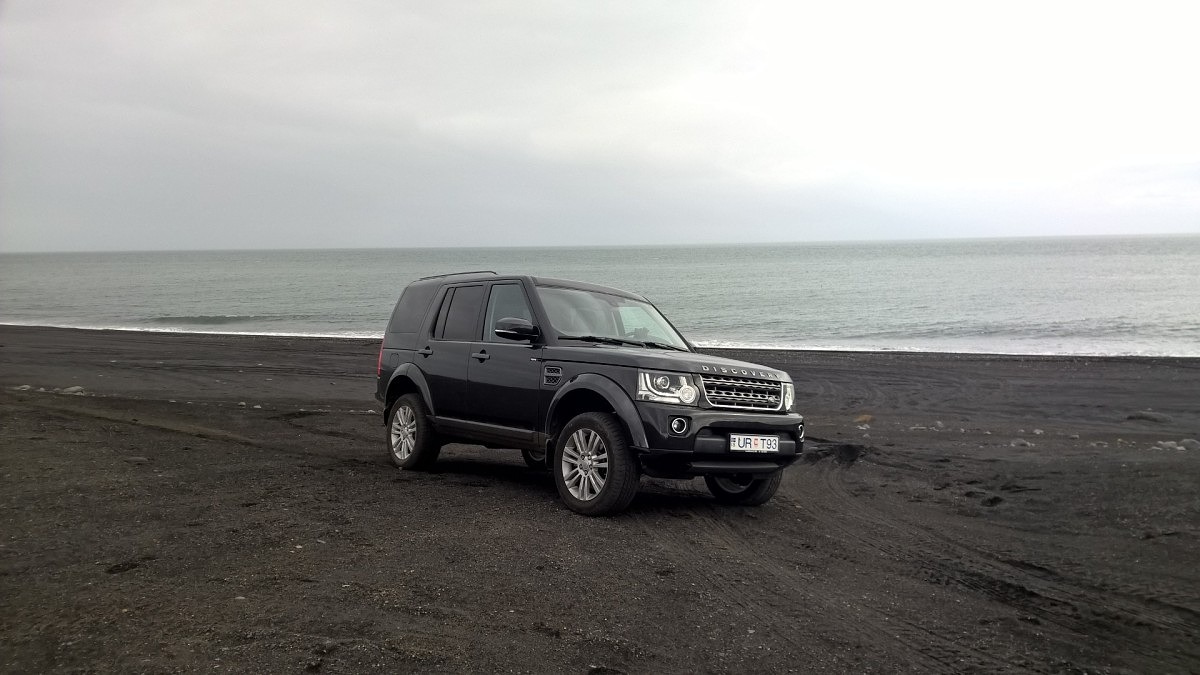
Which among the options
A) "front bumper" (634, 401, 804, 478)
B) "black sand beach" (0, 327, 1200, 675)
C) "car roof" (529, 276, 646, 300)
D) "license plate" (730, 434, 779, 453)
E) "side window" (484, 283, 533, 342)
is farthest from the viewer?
"car roof" (529, 276, 646, 300)

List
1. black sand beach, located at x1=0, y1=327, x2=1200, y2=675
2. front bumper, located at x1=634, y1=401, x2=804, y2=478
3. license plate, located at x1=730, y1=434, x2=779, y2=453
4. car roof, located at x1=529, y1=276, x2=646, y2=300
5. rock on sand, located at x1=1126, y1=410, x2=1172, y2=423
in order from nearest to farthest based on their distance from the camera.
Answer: black sand beach, located at x1=0, y1=327, x2=1200, y2=675
front bumper, located at x1=634, y1=401, x2=804, y2=478
license plate, located at x1=730, y1=434, x2=779, y2=453
car roof, located at x1=529, y1=276, x2=646, y2=300
rock on sand, located at x1=1126, y1=410, x2=1172, y2=423

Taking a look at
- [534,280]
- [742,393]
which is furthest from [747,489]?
[534,280]

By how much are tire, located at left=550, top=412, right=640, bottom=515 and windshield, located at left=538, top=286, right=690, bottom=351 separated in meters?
0.99

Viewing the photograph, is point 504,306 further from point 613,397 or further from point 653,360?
point 653,360

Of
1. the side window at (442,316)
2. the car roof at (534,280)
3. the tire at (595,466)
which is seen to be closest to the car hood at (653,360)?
the tire at (595,466)

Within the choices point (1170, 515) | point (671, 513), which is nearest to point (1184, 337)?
point (1170, 515)

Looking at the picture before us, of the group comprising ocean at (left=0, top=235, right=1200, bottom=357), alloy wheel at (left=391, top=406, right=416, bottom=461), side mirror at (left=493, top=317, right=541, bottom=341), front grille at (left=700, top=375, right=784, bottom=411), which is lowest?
ocean at (left=0, top=235, right=1200, bottom=357)

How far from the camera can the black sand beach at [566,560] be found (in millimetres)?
4062

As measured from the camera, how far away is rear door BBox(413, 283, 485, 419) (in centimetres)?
810

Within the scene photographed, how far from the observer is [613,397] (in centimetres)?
659

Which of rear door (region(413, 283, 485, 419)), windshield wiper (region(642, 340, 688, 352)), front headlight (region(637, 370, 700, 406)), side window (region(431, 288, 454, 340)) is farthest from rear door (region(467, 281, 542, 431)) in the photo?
front headlight (region(637, 370, 700, 406))

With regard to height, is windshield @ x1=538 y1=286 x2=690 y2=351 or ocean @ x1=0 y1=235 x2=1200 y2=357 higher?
windshield @ x1=538 y1=286 x2=690 y2=351

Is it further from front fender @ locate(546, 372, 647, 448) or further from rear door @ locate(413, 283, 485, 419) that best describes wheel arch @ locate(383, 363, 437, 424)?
front fender @ locate(546, 372, 647, 448)

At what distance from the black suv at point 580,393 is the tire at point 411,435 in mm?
→ 15
